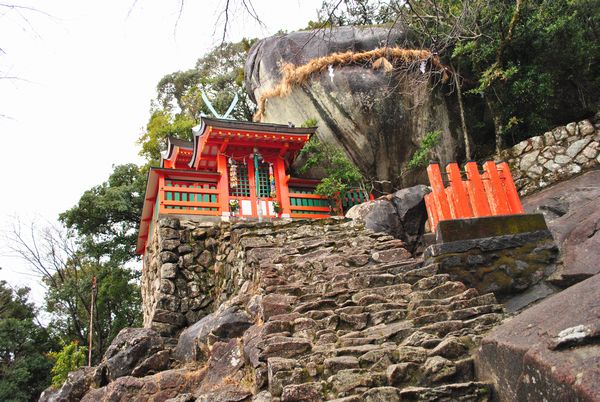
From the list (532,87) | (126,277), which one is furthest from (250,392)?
(126,277)

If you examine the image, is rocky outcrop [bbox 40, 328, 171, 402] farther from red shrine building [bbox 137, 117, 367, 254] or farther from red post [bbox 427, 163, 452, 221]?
red post [bbox 427, 163, 452, 221]

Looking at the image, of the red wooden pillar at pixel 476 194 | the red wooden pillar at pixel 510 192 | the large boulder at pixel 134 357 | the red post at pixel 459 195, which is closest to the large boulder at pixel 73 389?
the large boulder at pixel 134 357

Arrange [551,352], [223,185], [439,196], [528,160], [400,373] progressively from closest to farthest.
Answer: [551,352] < [400,373] < [439,196] < [528,160] < [223,185]

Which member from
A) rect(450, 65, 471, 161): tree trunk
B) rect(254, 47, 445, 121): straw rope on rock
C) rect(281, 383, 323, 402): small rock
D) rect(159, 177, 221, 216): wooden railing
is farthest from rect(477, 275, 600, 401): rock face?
rect(254, 47, 445, 121): straw rope on rock

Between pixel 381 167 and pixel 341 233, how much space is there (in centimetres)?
636

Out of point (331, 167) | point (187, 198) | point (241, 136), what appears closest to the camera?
point (187, 198)

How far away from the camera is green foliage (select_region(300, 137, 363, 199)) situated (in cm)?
1193

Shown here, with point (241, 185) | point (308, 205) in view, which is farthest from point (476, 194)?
point (241, 185)

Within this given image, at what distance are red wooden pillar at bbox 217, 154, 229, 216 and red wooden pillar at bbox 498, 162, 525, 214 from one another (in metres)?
7.05

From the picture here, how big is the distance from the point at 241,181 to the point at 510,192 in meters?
7.56

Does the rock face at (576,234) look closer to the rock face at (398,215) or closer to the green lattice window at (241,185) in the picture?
the rock face at (398,215)

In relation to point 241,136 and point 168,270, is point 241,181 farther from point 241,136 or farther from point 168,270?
point 168,270

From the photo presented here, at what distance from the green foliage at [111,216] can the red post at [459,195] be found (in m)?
13.7

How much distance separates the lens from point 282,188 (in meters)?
12.2
